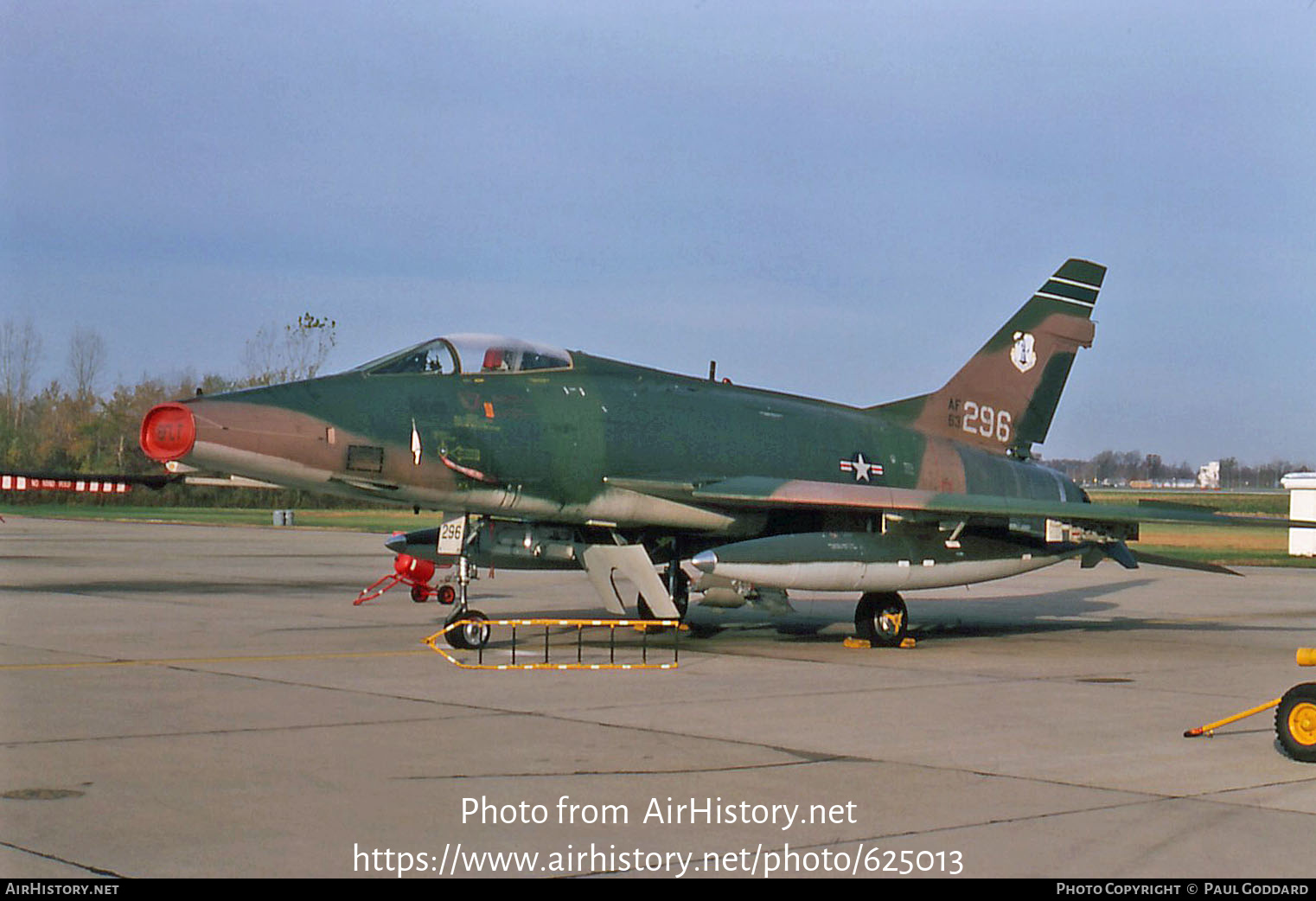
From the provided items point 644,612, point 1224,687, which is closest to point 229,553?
point 644,612

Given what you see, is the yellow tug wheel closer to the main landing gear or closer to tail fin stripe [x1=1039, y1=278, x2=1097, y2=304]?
the main landing gear

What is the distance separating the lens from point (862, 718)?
10.5m

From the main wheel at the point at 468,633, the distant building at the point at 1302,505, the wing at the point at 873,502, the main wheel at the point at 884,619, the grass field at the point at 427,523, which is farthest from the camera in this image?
the grass field at the point at 427,523

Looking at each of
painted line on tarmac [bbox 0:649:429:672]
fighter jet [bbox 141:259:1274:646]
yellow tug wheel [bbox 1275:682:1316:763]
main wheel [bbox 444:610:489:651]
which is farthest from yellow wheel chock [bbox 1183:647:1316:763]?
painted line on tarmac [bbox 0:649:429:672]

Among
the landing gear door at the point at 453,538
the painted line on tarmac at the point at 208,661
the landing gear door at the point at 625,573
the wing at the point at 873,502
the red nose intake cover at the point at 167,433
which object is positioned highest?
the red nose intake cover at the point at 167,433

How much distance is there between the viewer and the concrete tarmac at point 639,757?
6.23 meters

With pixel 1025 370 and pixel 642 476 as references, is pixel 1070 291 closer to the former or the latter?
pixel 1025 370

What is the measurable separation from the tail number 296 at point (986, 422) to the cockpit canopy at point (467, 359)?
6.72 metres

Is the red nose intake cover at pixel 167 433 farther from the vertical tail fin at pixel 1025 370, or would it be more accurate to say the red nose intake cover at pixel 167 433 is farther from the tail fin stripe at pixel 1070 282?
the tail fin stripe at pixel 1070 282

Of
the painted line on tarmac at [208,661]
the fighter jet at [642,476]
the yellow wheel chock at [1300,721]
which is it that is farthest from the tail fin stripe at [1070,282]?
the yellow wheel chock at [1300,721]

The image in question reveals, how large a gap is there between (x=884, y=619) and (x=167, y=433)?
27.0ft

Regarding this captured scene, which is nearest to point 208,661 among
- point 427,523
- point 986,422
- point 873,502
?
point 873,502

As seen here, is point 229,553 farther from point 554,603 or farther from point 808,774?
point 808,774

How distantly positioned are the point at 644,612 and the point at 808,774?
9418 millimetres
